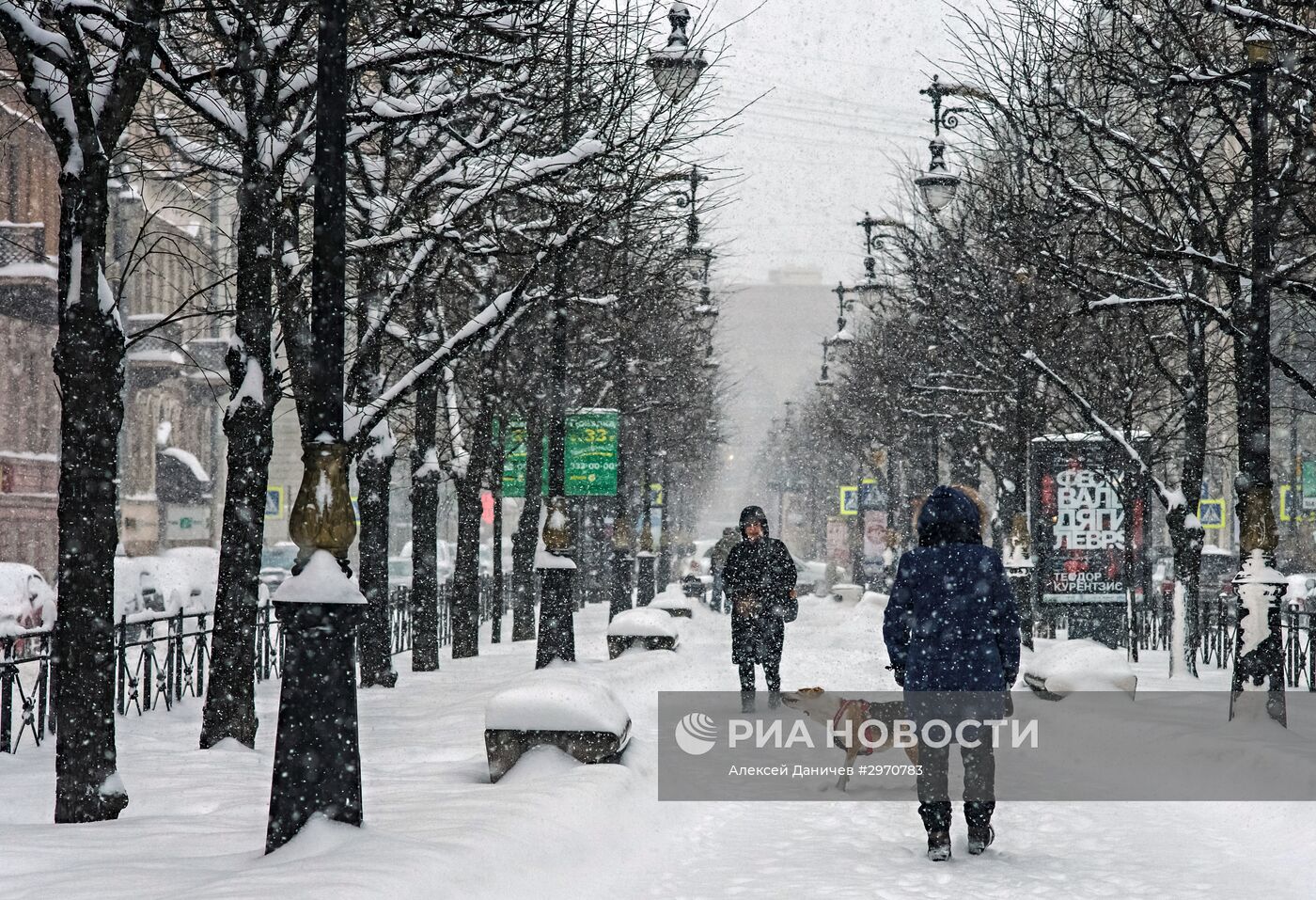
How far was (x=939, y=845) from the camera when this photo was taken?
7.93m

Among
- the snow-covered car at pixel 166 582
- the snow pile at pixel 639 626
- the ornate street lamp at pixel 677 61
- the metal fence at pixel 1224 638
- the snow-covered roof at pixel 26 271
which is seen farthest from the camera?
the snow-covered roof at pixel 26 271

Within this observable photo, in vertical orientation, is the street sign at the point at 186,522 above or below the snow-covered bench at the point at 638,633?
above

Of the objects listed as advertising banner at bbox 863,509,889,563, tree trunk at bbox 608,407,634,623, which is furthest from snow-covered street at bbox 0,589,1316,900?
advertising banner at bbox 863,509,889,563

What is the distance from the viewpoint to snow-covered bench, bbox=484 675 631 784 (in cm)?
989

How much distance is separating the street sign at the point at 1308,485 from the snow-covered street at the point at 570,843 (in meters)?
40.0

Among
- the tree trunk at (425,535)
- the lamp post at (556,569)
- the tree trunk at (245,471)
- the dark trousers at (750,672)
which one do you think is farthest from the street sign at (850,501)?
Answer: the tree trunk at (245,471)

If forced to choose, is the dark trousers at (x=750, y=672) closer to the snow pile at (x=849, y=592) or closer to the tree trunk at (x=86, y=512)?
the tree trunk at (x=86, y=512)

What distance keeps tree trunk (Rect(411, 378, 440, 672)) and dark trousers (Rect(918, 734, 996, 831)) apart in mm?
11983

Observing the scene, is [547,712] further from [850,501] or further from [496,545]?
[850,501]

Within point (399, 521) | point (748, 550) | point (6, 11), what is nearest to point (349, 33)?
point (6, 11)

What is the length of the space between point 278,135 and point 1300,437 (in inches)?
2219

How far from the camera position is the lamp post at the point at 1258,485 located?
12.0m

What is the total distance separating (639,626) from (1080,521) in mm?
6136

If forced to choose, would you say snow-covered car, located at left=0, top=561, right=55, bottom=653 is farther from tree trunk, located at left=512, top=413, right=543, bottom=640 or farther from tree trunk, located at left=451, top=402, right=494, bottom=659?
tree trunk, located at left=512, top=413, right=543, bottom=640
